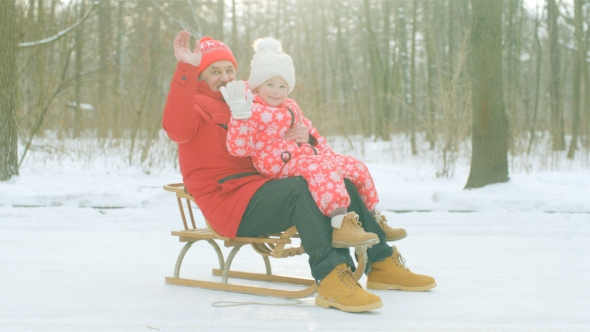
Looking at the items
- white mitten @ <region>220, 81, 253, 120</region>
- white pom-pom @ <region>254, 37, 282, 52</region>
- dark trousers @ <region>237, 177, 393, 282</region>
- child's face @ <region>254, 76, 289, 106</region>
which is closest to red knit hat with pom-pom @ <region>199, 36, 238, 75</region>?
white pom-pom @ <region>254, 37, 282, 52</region>

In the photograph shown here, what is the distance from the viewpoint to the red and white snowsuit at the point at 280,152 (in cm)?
325

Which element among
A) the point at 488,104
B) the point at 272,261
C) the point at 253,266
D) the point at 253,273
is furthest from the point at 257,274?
the point at 488,104

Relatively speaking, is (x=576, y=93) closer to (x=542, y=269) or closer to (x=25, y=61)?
(x=25, y=61)

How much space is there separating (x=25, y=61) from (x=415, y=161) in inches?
312

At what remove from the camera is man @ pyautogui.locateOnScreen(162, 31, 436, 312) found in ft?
10.2

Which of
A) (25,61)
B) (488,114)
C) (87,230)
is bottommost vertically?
(87,230)

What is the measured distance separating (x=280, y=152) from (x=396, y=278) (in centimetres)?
93

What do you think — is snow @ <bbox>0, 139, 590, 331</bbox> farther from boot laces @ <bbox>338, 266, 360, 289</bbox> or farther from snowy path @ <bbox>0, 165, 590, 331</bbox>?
boot laces @ <bbox>338, 266, 360, 289</bbox>

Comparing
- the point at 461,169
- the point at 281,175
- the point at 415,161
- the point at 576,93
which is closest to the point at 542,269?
the point at 281,175

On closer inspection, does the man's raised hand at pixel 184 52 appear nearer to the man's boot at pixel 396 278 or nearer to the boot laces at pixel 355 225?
the boot laces at pixel 355 225

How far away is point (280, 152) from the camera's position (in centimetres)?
338

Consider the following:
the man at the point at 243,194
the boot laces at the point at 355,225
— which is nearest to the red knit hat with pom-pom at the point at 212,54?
the man at the point at 243,194

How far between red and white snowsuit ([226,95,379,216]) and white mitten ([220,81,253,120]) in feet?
0.13

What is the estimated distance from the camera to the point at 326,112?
1250 cm
